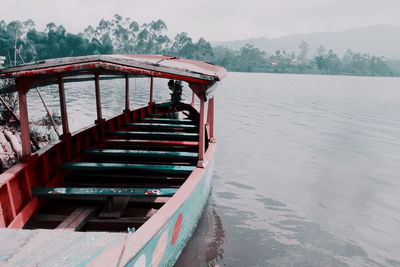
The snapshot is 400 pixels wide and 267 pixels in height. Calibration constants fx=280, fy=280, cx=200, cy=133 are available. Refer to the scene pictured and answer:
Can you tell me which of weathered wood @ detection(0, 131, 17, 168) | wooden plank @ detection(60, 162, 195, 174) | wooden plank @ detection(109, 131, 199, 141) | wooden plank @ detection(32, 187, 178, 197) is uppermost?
wooden plank @ detection(109, 131, 199, 141)

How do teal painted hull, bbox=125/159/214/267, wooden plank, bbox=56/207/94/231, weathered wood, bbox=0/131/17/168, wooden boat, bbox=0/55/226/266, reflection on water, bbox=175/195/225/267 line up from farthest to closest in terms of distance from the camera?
1. weathered wood, bbox=0/131/17/168
2. reflection on water, bbox=175/195/225/267
3. wooden plank, bbox=56/207/94/231
4. teal painted hull, bbox=125/159/214/267
5. wooden boat, bbox=0/55/226/266

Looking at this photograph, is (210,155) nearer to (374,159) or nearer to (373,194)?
(373,194)

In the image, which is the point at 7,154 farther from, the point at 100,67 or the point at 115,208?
the point at 100,67

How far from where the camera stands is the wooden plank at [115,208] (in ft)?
14.6

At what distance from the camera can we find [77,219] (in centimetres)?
429

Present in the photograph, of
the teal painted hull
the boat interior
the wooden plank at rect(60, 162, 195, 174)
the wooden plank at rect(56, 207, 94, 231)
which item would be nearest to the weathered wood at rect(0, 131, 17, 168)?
the boat interior

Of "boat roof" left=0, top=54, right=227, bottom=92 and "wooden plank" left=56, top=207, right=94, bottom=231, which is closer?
"boat roof" left=0, top=54, right=227, bottom=92

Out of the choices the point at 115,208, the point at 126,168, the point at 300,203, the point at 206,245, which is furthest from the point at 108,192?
the point at 300,203

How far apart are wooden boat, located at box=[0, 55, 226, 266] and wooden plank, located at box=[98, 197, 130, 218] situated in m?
0.01

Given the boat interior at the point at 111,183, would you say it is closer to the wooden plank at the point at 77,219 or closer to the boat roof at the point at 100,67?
the wooden plank at the point at 77,219

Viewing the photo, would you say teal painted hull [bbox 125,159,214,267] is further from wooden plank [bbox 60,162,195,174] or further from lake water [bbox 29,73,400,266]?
lake water [bbox 29,73,400,266]

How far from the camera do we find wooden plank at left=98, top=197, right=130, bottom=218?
4.44 m

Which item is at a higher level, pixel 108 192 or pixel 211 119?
pixel 211 119

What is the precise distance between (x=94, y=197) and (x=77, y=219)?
22.0 inches
